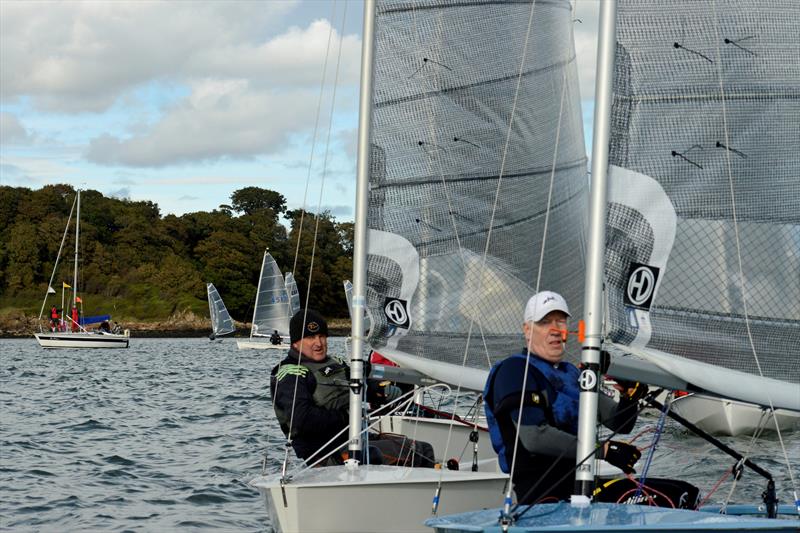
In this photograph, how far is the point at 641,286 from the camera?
5418 millimetres

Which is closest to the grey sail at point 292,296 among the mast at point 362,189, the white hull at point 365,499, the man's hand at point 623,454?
the mast at point 362,189

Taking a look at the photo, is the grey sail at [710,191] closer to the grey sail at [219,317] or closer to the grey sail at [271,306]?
the grey sail at [271,306]

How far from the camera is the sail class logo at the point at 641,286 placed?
539 cm

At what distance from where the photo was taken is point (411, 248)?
370 inches

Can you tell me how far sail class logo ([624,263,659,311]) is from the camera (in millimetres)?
5395

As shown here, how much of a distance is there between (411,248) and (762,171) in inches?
162

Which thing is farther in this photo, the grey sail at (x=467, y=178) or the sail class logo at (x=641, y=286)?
the grey sail at (x=467, y=178)

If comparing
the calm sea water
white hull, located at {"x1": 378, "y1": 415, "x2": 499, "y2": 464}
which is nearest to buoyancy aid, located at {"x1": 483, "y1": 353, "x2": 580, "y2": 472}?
the calm sea water

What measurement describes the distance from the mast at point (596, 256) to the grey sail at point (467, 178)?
4.03 m

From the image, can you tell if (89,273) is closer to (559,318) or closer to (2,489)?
(2,489)

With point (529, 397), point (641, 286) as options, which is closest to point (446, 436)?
point (641, 286)

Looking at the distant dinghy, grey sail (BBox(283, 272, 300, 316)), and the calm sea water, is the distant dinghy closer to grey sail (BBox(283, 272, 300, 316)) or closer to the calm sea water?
grey sail (BBox(283, 272, 300, 316))

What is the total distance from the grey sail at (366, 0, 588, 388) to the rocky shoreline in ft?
261

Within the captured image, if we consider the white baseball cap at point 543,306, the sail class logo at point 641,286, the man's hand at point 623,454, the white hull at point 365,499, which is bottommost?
the white hull at point 365,499
